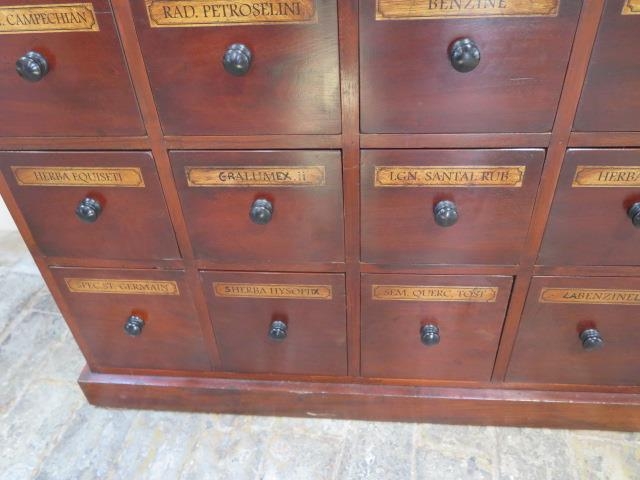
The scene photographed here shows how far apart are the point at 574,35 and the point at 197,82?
54 cm

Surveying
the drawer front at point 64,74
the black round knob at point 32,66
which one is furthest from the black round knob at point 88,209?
the black round knob at point 32,66

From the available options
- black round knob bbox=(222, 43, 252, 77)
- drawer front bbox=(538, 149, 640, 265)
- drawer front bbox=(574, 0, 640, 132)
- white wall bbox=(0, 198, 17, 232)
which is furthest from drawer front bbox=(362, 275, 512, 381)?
white wall bbox=(0, 198, 17, 232)

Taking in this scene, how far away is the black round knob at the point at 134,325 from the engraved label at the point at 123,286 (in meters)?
0.07

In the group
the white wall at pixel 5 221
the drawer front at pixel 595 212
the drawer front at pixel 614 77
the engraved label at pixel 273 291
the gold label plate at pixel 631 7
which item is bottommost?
the white wall at pixel 5 221

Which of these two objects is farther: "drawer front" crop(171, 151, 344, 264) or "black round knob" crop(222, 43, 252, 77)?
"drawer front" crop(171, 151, 344, 264)

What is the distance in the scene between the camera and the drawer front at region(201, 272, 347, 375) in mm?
995

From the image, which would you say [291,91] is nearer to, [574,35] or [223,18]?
[223,18]

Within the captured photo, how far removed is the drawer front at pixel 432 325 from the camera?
3.15ft

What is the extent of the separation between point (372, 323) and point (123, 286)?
0.54m

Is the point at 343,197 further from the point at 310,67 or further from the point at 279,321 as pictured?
the point at 279,321

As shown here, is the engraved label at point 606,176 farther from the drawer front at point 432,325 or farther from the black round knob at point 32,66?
the black round knob at point 32,66

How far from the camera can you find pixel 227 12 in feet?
2.23

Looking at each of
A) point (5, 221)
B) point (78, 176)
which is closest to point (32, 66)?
point (78, 176)

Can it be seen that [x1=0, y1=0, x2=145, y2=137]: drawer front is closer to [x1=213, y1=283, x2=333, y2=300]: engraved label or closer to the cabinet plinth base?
[x1=213, y1=283, x2=333, y2=300]: engraved label
